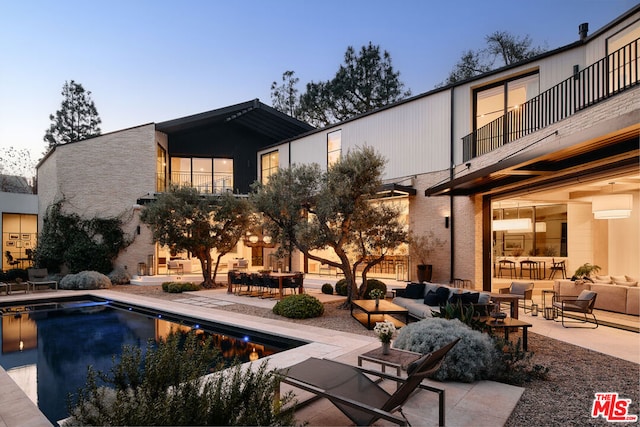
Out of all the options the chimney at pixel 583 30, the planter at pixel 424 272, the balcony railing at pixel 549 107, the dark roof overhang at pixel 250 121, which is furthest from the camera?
the dark roof overhang at pixel 250 121

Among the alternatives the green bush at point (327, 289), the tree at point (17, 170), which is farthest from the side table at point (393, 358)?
the tree at point (17, 170)

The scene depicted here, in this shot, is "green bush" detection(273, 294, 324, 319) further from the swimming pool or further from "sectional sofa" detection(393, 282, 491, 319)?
"sectional sofa" detection(393, 282, 491, 319)

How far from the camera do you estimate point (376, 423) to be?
366 centimetres

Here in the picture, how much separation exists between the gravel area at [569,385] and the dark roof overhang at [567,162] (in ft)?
10.7

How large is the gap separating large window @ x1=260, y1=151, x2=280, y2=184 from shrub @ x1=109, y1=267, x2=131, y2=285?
8.00m

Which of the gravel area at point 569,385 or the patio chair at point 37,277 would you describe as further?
the patio chair at point 37,277

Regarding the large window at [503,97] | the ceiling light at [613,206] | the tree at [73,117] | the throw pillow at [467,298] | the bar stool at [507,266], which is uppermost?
the tree at [73,117]

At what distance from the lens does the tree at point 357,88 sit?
964 inches

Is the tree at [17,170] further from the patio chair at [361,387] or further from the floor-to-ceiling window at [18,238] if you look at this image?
the patio chair at [361,387]

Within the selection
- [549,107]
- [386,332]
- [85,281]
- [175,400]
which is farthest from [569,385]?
[85,281]

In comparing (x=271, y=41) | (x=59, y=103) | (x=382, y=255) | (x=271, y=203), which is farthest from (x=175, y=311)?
(x=59, y=103)

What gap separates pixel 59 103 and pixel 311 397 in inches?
1292

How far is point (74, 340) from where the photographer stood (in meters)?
8.25

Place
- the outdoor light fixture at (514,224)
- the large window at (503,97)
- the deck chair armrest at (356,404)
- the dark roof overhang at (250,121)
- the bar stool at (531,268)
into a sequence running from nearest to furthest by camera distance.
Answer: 1. the deck chair armrest at (356,404)
2. the large window at (503,97)
3. the outdoor light fixture at (514,224)
4. the bar stool at (531,268)
5. the dark roof overhang at (250,121)
